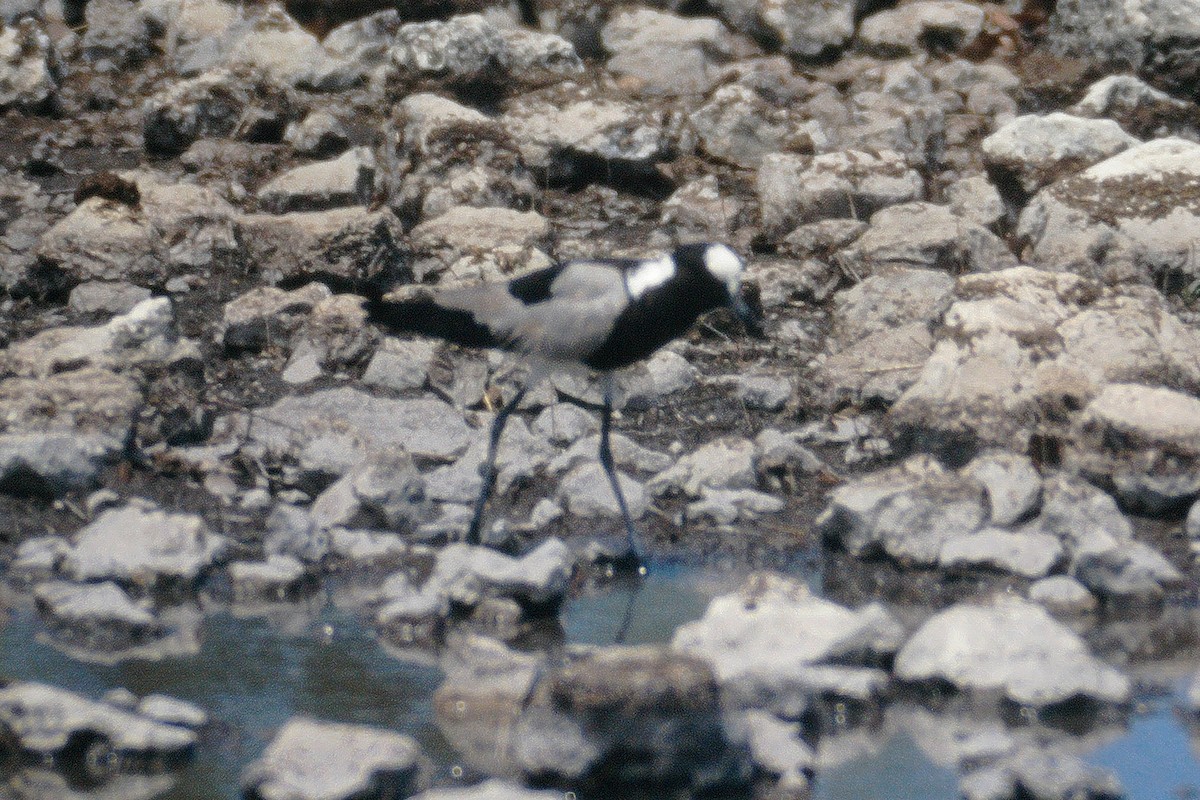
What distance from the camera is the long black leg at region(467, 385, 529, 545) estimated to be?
5625 mm

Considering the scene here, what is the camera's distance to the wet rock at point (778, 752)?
3848 millimetres

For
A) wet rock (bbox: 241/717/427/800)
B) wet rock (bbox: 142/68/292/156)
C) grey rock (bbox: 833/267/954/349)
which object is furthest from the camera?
wet rock (bbox: 142/68/292/156)

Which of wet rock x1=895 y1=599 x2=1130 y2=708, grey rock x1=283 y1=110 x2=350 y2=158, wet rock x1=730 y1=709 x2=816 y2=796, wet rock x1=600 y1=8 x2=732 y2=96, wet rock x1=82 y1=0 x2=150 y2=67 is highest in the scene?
wet rock x1=730 y1=709 x2=816 y2=796

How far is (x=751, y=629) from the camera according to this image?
177 inches

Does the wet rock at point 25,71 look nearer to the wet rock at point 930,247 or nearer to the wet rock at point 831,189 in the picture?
the wet rock at point 831,189

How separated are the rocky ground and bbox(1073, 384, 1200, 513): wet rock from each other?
0.01 meters

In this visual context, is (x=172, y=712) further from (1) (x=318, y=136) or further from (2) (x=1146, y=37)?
(2) (x=1146, y=37)

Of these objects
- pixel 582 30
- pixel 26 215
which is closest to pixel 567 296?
pixel 26 215

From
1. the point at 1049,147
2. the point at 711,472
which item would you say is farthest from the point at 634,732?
the point at 1049,147

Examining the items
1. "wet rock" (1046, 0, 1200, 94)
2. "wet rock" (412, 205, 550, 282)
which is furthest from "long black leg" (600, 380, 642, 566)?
"wet rock" (1046, 0, 1200, 94)

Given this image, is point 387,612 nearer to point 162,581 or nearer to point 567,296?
point 162,581

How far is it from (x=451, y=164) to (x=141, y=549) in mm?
4253

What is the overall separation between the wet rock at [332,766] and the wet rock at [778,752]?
2.62 feet

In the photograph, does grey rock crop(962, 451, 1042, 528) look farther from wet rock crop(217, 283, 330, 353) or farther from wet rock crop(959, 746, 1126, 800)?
wet rock crop(217, 283, 330, 353)
